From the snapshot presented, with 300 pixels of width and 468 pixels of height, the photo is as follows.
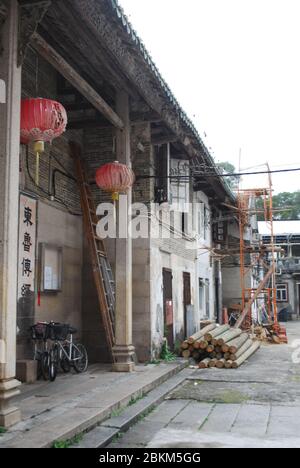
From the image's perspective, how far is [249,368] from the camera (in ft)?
38.0

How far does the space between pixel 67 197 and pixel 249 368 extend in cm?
560

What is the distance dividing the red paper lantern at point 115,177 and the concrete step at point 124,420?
3435mm

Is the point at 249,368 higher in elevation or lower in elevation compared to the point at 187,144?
lower

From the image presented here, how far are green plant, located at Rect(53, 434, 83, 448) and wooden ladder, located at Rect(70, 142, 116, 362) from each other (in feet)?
13.2

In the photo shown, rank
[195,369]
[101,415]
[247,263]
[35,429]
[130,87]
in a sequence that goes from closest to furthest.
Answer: [35,429] < [101,415] < [130,87] < [195,369] < [247,263]

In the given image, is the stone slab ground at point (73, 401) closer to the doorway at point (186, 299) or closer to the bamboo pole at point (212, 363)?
the bamboo pole at point (212, 363)

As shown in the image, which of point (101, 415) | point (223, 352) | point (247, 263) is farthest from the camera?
point (247, 263)

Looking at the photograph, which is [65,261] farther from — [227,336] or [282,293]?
[282,293]

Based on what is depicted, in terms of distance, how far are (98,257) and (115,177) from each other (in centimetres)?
199

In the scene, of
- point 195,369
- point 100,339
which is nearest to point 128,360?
point 100,339

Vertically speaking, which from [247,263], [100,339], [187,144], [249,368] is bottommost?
[249,368]

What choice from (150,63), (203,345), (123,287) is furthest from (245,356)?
(150,63)

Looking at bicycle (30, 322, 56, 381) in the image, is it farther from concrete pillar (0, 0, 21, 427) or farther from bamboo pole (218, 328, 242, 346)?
bamboo pole (218, 328, 242, 346)
